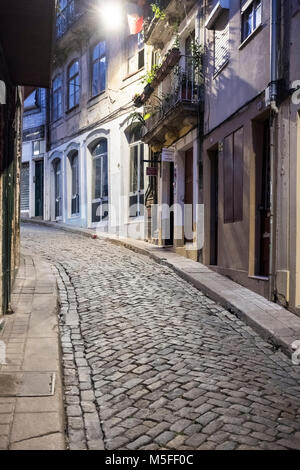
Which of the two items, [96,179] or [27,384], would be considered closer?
[27,384]

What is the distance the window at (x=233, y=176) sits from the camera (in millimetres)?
8391

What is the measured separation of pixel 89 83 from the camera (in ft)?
63.6

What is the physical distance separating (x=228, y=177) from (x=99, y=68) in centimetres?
1172

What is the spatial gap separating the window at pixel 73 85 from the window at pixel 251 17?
12777 mm

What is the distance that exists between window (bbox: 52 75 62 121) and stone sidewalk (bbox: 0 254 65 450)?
1695 centimetres

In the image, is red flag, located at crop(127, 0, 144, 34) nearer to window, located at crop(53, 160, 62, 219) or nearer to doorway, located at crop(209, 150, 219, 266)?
doorway, located at crop(209, 150, 219, 266)

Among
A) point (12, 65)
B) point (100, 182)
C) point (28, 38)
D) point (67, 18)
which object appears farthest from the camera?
point (67, 18)

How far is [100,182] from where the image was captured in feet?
60.0

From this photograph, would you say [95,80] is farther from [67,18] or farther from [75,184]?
[75,184]

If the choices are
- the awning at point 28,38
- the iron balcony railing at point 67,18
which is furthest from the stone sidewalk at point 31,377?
the iron balcony railing at point 67,18

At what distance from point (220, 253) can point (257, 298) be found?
2368mm

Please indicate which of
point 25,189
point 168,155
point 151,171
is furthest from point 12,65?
point 25,189

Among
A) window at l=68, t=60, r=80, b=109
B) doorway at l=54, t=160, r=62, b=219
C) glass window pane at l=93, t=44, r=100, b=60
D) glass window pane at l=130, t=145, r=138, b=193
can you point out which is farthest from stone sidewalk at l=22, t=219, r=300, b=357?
window at l=68, t=60, r=80, b=109

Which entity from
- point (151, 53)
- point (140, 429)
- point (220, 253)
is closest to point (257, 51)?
point (220, 253)
